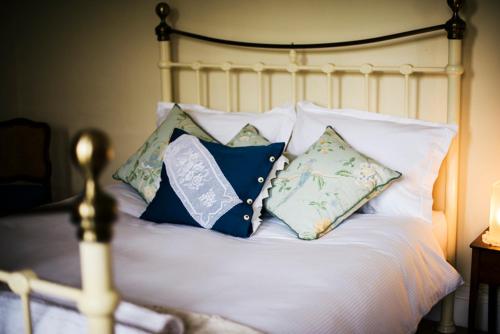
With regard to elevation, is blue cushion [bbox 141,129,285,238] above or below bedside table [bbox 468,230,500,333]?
above

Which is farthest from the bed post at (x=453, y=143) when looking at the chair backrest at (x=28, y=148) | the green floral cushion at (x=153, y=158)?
the chair backrest at (x=28, y=148)

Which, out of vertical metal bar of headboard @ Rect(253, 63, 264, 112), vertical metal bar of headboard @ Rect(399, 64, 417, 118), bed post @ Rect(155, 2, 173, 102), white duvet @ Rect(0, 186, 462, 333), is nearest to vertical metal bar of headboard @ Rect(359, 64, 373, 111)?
vertical metal bar of headboard @ Rect(399, 64, 417, 118)

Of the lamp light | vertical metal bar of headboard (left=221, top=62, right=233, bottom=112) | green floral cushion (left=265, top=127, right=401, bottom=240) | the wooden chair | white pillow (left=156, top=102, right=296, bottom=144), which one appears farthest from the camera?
the wooden chair

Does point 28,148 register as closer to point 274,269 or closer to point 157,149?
point 157,149

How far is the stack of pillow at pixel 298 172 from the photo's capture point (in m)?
2.15

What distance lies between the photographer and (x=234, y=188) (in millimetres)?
2189

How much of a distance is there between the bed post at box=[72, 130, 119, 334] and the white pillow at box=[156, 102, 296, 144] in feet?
5.79

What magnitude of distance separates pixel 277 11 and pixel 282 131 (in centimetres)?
62

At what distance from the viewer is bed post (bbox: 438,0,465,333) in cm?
234

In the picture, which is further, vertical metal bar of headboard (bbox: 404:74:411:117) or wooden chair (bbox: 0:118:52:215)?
wooden chair (bbox: 0:118:52:215)

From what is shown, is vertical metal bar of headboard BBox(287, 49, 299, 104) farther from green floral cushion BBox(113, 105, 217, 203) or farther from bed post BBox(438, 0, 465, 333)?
bed post BBox(438, 0, 465, 333)

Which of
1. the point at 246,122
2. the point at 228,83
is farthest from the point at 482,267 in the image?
the point at 228,83

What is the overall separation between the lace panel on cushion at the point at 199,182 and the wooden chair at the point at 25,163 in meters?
1.30

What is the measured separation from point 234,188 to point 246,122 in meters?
0.53
